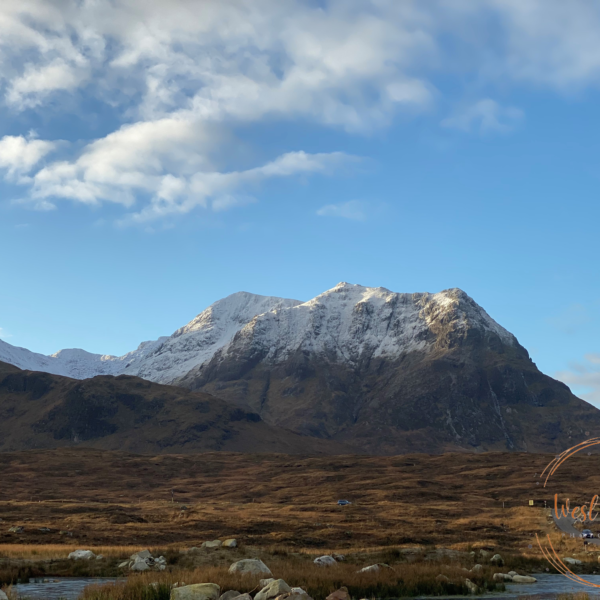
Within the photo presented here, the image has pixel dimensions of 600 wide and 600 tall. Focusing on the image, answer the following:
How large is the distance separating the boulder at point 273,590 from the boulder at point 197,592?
6.36 ft

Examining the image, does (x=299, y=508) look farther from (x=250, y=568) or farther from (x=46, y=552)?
(x=250, y=568)

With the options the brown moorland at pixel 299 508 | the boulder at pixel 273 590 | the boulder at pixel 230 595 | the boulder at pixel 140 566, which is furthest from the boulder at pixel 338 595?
the brown moorland at pixel 299 508

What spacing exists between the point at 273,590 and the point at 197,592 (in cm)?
329

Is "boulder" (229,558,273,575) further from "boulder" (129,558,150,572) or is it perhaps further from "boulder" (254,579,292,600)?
"boulder" (254,579,292,600)

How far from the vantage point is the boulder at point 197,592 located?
28728 mm

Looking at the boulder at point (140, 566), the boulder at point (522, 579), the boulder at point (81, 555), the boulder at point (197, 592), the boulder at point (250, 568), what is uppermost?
the boulder at point (197, 592)

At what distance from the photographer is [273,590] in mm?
29938

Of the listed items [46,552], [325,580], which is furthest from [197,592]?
[46,552]

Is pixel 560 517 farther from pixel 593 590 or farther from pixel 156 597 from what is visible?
pixel 156 597

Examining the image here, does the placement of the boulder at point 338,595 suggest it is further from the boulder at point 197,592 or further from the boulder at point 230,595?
the boulder at point 197,592

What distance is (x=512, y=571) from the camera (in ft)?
153

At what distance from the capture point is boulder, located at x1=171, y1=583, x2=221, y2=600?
2873cm

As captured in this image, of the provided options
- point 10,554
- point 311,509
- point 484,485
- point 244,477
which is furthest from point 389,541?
point 244,477

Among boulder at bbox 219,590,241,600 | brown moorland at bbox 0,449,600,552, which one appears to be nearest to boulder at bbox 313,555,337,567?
brown moorland at bbox 0,449,600,552
